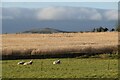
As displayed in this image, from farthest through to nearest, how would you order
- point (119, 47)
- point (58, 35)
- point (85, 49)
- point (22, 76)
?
point (58, 35) → point (85, 49) → point (119, 47) → point (22, 76)

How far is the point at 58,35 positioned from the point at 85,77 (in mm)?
53976

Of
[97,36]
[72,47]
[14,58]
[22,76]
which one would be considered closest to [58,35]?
[97,36]

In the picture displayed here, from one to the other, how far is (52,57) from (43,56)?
1141mm

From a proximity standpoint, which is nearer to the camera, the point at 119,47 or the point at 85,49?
the point at 119,47

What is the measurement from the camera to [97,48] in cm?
5369

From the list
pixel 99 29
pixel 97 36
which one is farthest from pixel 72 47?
pixel 99 29

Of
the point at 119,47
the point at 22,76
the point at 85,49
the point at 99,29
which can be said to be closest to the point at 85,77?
the point at 22,76

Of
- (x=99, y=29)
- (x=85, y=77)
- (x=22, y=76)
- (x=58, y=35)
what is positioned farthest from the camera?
(x=99, y=29)

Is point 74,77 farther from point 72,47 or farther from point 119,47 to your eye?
point 72,47

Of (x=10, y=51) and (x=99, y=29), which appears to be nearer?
(x=10, y=51)

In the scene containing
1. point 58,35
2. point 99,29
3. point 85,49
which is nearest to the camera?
point 85,49

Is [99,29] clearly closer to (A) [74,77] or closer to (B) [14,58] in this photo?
(B) [14,58]

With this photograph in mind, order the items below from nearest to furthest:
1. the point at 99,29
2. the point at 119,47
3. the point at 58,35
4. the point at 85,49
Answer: the point at 119,47 → the point at 85,49 → the point at 58,35 → the point at 99,29

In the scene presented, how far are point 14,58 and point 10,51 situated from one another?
7.22 feet
